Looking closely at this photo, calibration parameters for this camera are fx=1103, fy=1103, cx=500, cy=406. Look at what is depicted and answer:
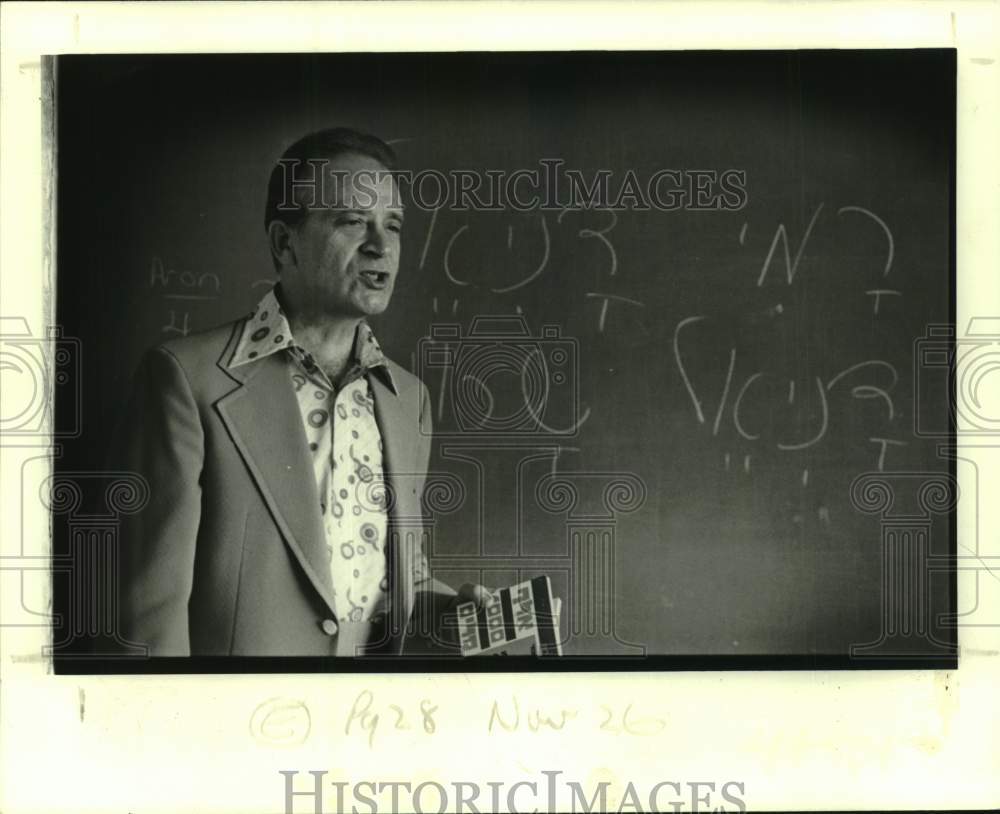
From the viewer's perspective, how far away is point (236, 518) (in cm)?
262

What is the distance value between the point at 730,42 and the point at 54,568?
2.09 m

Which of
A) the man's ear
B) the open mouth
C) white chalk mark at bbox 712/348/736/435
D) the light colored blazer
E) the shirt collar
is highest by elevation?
the man's ear

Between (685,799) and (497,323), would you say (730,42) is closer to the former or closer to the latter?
(497,323)

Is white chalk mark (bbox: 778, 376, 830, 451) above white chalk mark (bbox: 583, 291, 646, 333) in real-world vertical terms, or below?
below

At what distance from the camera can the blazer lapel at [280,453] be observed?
2.61 m

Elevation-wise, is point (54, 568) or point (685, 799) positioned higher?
point (54, 568)

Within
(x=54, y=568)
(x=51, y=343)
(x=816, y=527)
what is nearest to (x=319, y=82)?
(x=51, y=343)

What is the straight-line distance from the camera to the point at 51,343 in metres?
2.68

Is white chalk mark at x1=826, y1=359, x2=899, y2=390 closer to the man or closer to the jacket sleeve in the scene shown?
the man

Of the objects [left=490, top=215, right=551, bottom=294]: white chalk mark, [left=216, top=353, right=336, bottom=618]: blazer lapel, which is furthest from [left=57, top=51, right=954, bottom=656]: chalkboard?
[left=216, top=353, right=336, bottom=618]: blazer lapel

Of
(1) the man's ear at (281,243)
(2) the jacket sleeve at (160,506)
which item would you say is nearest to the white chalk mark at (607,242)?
(1) the man's ear at (281,243)

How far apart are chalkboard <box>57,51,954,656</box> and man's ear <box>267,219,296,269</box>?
28 millimetres

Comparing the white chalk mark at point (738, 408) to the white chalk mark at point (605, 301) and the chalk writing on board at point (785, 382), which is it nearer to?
the chalk writing on board at point (785, 382)

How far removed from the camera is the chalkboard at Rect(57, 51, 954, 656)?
8.73ft
